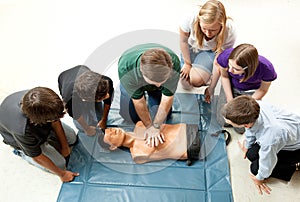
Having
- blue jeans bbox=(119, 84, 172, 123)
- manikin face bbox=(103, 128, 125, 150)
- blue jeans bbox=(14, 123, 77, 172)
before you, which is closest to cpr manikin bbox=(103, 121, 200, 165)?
manikin face bbox=(103, 128, 125, 150)

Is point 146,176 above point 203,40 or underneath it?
underneath

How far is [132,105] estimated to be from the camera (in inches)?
72.7

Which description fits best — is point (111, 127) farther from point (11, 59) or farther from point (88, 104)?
point (11, 59)

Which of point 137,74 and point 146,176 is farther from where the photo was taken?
point 146,176

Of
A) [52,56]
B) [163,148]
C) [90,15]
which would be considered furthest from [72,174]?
[90,15]

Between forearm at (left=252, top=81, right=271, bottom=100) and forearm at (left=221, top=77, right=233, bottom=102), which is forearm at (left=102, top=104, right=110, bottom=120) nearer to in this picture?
forearm at (left=221, top=77, right=233, bottom=102)

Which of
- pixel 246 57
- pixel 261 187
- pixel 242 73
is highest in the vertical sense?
pixel 246 57

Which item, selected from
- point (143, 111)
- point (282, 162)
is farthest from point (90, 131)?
point (282, 162)

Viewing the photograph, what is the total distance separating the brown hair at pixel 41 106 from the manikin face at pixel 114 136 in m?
0.46

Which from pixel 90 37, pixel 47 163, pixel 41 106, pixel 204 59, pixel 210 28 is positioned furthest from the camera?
pixel 90 37

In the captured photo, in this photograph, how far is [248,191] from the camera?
1.66 meters

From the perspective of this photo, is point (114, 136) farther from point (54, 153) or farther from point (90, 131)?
point (54, 153)

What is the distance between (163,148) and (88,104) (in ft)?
1.58

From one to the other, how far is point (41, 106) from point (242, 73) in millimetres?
1007
